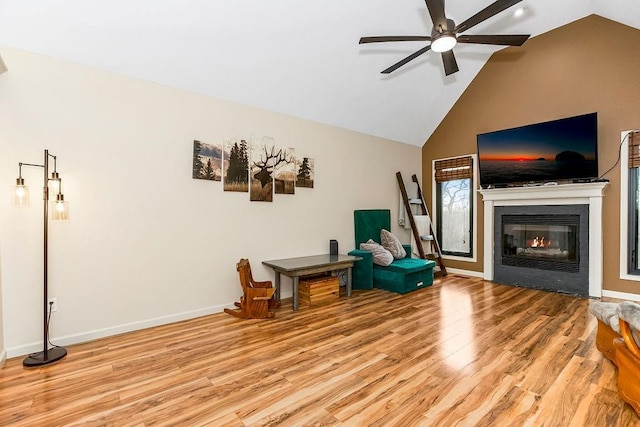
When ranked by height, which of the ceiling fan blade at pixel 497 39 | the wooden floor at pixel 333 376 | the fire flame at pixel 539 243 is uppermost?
the ceiling fan blade at pixel 497 39

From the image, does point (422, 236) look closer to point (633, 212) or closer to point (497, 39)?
point (633, 212)

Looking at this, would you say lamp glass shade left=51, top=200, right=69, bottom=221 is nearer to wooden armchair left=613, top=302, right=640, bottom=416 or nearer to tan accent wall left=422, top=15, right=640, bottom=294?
wooden armchair left=613, top=302, right=640, bottom=416

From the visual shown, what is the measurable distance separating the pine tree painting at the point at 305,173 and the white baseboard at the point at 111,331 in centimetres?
197

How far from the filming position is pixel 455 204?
5.96 m

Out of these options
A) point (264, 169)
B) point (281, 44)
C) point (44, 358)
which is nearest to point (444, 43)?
point (281, 44)

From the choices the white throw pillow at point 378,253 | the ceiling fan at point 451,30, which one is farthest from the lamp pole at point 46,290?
the white throw pillow at point 378,253

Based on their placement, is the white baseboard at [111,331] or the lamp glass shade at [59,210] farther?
the white baseboard at [111,331]

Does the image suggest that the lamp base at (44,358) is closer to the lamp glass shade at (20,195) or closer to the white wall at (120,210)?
the white wall at (120,210)

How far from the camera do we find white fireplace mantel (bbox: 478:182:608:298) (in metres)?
4.20

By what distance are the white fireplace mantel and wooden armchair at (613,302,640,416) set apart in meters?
3.01

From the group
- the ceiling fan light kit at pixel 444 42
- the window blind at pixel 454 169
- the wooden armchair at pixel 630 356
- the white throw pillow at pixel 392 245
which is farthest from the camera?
the window blind at pixel 454 169

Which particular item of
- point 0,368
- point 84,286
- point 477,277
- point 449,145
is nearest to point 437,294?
point 477,277

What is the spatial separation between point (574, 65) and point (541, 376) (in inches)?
184

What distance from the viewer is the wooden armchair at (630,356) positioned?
175 cm
